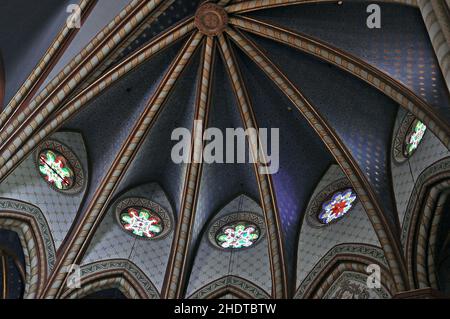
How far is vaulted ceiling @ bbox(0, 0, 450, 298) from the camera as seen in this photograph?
1227cm

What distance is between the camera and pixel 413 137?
1247cm

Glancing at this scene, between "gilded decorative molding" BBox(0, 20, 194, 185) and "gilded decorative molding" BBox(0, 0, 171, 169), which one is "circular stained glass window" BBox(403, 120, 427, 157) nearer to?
"gilded decorative molding" BBox(0, 20, 194, 185)

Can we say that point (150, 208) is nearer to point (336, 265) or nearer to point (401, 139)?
point (336, 265)

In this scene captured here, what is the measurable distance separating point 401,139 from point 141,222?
6523mm

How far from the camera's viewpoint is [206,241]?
15016 millimetres

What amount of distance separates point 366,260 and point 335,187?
7.95 feet

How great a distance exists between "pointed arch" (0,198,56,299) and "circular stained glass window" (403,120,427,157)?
801 centimetres

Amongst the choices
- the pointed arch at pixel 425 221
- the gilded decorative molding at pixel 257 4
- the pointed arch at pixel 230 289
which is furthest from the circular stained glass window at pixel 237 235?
the gilded decorative molding at pixel 257 4

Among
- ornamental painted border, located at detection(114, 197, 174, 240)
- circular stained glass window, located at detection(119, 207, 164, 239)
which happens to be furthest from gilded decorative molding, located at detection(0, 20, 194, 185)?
circular stained glass window, located at detection(119, 207, 164, 239)

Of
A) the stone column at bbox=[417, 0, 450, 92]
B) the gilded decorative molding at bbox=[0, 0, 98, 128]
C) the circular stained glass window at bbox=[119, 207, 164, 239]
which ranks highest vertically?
the gilded decorative molding at bbox=[0, 0, 98, 128]

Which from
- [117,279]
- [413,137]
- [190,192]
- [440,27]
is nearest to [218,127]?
[190,192]

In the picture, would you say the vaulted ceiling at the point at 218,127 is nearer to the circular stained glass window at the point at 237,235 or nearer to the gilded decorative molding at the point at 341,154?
the gilded decorative molding at the point at 341,154

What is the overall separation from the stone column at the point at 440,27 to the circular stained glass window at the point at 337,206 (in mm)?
7024

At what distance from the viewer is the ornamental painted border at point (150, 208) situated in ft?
49.3
